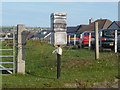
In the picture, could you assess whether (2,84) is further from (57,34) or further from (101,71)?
(101,71)

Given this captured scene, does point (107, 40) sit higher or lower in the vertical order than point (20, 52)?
higher

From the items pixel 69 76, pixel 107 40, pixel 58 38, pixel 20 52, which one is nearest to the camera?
pixel 58 38

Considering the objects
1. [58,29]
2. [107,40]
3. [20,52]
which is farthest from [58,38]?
[107,40]

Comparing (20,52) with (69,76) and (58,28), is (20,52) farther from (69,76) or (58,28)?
(69,76)

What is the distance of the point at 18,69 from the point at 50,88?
2792 millimetres

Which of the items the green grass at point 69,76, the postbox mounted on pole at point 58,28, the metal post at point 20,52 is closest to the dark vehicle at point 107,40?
the green grass at point 69,76

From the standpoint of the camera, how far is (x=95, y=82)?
32.5ft

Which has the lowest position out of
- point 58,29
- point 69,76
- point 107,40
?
point 69,76

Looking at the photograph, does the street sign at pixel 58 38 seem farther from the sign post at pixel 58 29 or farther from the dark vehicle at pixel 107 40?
the dark vehicle at pixel 107 40

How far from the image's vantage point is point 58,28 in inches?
418

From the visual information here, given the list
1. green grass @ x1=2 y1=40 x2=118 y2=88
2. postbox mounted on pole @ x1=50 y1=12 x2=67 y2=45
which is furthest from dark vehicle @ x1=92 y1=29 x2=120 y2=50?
postbox mounted on pole @ x1=50 y1=12 x2=67 y2=45

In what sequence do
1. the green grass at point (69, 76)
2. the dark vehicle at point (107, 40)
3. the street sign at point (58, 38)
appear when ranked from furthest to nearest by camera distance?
the dark vehicle at point (107, 40), the street sign at point (58, 38), the green grass at point (69, 76)

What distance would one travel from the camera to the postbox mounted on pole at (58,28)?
34.6 feet

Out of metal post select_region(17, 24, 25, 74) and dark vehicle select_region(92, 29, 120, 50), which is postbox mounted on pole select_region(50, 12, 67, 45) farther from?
dark vehicle select_region(92, 29, 120, 50)
